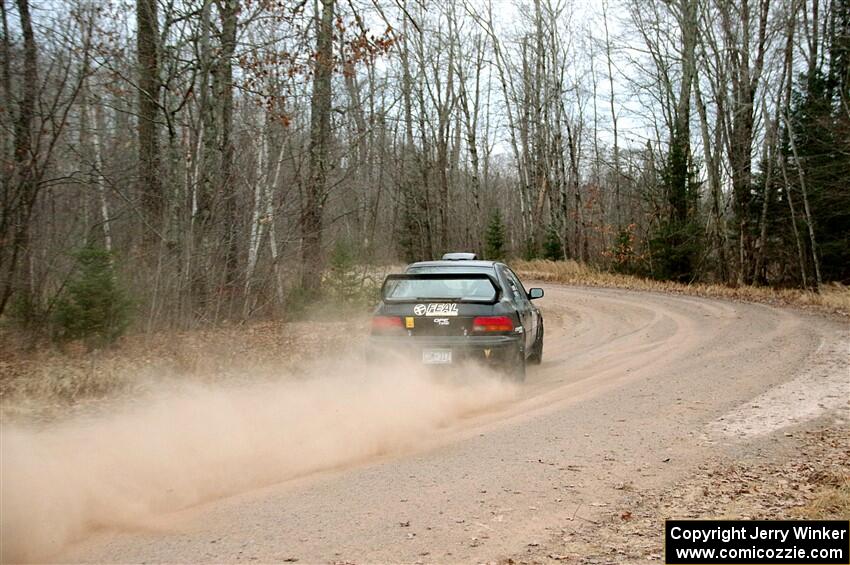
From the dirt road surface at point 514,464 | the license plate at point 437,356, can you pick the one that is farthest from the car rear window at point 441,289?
the dirt road surface at point 514,464

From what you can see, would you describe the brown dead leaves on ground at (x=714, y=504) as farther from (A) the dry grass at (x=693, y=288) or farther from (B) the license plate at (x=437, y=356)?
(A) the dry grass at (x=693, y=288)

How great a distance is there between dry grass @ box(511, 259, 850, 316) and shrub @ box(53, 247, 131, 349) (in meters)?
17.9

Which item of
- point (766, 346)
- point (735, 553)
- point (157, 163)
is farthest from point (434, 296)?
point (157, 163)

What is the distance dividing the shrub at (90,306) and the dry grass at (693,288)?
17.9 m

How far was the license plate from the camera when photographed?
927 cm

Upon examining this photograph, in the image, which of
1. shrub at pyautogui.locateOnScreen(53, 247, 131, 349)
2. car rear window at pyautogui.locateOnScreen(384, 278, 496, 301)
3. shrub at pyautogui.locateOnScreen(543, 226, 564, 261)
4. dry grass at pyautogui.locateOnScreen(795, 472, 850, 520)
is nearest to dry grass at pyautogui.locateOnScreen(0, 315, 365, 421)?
shrub at pyautogui.locateOnScreen(53, 247, 131, 349)

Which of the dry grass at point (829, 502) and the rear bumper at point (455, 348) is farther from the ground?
the rear bumper at point (455, 348)

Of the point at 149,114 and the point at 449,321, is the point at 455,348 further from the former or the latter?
the point at 149,114

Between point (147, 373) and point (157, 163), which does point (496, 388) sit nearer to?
point (147, 373)

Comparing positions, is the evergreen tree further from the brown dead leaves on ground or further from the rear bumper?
the brown dead leaves on ground

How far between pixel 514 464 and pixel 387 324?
3539 mm

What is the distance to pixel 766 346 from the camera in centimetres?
1368

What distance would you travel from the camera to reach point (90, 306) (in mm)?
11594

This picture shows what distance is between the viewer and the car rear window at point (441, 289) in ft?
31.6
